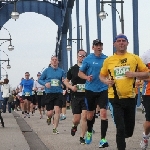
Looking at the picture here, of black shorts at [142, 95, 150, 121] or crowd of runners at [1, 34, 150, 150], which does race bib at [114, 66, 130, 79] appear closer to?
crowd of runners at [1, 34, 150, 150]

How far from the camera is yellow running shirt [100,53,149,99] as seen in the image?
7.80 m

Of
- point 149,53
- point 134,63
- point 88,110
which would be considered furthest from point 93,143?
point 134,63

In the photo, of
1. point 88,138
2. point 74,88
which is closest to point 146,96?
point 88,138

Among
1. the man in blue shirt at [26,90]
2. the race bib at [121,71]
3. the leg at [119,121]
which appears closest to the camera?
the leg at [119,121]

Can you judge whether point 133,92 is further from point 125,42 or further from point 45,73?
point 45,73

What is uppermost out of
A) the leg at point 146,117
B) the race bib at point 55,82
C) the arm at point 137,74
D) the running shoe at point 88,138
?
the arm at point 137,74

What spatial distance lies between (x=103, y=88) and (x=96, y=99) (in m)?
0.23

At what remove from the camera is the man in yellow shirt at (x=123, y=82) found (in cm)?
779

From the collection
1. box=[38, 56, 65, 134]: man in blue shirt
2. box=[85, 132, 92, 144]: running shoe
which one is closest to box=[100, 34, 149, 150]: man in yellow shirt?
box=[85, 132, 92, 144]: running shoe

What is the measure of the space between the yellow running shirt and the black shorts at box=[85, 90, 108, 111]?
2.03 meters

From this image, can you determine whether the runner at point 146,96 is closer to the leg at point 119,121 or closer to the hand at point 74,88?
the leg at point 119,121

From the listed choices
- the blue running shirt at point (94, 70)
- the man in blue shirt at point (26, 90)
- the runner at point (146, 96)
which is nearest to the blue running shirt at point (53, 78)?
the blue running shirt at point (94, 70)

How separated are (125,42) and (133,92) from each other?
0.64m

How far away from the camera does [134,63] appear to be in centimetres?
786
